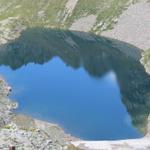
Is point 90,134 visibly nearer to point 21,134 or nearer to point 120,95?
point 120,95

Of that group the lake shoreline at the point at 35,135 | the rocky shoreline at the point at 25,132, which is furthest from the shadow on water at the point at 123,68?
the rocky shoreline at the point at 25,132

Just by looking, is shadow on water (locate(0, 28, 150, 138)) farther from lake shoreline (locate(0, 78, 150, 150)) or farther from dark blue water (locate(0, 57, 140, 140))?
lake shoreline (locate(0, 78, 150, 150))

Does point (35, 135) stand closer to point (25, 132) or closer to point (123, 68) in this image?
point (25, 132)

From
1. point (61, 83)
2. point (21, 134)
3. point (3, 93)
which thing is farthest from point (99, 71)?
point (21, 134)

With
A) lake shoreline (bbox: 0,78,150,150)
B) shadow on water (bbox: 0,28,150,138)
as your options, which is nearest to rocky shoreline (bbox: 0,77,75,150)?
lake shoreline (bbox: 0,78,150,150)

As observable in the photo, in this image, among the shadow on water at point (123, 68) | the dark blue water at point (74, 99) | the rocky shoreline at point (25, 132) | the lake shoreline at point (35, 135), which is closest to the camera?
the rocky shoreline at point (25, 132)

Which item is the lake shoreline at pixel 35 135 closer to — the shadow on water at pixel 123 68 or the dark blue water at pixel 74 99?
the dark blue water at pixel 74 99
